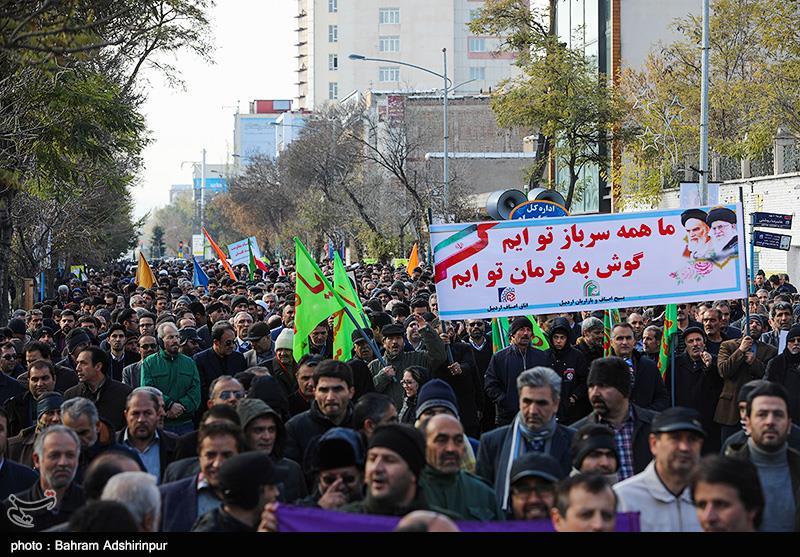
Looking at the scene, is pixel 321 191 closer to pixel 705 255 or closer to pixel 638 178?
pixel 638 178

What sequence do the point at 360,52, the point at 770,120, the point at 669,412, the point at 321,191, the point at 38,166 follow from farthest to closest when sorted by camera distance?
the point at 360,52 < the point at 321,191 < the point at 770,120 < the point at 38,166 < the point at 669,412

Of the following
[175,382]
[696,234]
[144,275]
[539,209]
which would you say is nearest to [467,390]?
[696,234]

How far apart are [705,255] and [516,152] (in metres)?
60.9

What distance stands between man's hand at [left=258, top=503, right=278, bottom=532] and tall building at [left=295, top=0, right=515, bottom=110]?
105 metres

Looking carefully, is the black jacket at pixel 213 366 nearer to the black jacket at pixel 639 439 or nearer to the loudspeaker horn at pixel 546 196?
the black jacket at pixel 639 439

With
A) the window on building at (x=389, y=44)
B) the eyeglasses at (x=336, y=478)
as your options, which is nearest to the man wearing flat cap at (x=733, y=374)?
the eyeglasses at (x=336, y=478)

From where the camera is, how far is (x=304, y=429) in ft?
28.3

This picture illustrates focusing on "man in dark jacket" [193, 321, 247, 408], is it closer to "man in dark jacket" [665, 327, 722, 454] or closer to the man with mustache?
"man in dark jacket" [665, 327, 722, 454]

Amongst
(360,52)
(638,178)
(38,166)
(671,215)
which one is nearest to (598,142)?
(638,178)

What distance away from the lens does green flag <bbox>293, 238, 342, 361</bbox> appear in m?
12.0

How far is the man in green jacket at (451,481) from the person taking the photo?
670cm

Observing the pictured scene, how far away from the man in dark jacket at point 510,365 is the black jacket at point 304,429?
2.92 m

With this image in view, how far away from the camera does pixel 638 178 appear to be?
37938 millimetres

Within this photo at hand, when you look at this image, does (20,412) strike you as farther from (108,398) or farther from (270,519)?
(270,519)
